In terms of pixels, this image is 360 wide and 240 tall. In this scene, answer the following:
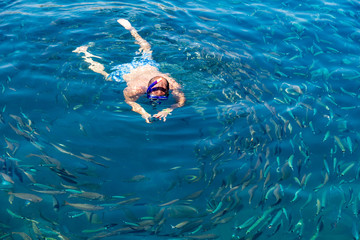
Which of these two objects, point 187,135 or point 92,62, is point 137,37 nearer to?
point 92,62

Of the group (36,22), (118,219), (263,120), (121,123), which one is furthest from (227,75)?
(36,22)

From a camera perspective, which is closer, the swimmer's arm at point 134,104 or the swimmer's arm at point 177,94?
the swimmer's arm at point 134,104

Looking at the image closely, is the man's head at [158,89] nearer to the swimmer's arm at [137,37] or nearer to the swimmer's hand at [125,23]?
the swimmer's arm at [137,37]

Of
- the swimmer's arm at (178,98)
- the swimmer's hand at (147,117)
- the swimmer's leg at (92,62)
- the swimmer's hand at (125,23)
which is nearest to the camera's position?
the swimmer's hand at (147,117)

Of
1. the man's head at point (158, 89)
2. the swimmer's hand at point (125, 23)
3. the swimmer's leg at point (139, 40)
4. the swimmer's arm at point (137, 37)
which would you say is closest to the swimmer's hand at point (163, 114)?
the man's head at point (158, 89)

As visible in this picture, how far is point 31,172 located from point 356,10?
1193 centimetres

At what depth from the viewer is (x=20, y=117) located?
21.8ft

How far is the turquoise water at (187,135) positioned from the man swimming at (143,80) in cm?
18

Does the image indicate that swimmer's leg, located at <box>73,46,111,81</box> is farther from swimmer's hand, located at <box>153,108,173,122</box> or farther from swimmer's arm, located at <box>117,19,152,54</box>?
swimmer's hand, located at <box>153,108,173,122</box>

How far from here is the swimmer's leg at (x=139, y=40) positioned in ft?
29.4

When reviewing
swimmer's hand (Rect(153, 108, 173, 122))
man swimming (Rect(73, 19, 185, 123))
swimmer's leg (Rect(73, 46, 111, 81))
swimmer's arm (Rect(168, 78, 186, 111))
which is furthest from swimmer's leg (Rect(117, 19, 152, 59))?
swimmer's hand (Rect(153, 108, 173, 122))

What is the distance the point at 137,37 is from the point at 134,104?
10.5 ft

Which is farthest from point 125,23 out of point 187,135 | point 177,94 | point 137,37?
point 187,135

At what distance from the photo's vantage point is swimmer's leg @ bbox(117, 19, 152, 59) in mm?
8967
